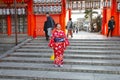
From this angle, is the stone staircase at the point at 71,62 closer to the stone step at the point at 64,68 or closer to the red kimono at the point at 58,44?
the stone step at the point at 64,68

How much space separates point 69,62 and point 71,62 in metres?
0.10

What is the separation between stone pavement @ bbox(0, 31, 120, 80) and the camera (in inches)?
416

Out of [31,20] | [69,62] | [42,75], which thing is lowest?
[42,75]

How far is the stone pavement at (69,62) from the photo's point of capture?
416 inches

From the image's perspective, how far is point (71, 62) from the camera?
483 inches

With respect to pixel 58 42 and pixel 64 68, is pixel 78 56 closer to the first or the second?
pixel 64 68

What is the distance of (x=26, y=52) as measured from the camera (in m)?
14.5

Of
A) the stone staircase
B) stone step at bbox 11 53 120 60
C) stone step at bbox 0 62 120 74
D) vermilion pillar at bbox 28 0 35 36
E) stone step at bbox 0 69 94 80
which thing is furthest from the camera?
vermilion pillar at bbox 28 0 35 36

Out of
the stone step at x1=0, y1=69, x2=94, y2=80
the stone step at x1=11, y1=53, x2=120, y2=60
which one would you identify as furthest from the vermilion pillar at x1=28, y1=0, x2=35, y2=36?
the stone step at x1=0, y1=69, x2=94, y2=80

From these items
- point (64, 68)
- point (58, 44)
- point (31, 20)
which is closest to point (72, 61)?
point (64, 68)

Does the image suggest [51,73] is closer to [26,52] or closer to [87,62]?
[87,62]

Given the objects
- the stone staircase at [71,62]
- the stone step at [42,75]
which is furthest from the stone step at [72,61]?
the stone step at [42,75]

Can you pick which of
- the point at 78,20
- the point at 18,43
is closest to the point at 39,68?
the point at 18,43

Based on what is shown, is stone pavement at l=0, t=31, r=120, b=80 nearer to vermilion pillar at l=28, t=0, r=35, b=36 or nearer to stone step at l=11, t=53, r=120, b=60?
stone step at l=11, t=53, r=120, b=60
